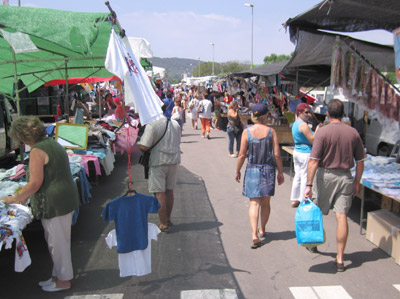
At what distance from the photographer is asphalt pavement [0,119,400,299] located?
3773mm

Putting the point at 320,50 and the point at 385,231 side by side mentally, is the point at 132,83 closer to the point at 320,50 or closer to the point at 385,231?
the point at 385,231

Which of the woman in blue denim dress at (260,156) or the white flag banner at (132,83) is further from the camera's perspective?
the woman in blue denim dress at (260,156)

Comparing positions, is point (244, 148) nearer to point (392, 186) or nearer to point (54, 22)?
point (392, 186)

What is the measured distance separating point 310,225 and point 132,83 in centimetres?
247

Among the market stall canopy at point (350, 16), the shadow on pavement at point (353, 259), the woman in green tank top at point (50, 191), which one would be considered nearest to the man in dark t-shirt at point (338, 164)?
the shadow on pavement at point (353, 259)

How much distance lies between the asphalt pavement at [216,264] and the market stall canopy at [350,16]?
3.24 m

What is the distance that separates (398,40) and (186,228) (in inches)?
147

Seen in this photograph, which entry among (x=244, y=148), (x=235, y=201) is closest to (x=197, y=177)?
(x=235, y=201)

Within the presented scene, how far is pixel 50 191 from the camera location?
11.7ft

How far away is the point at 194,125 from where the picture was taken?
61.6ft

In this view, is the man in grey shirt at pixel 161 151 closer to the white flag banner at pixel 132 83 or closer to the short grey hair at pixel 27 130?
the white flag banner at pixel 132 83

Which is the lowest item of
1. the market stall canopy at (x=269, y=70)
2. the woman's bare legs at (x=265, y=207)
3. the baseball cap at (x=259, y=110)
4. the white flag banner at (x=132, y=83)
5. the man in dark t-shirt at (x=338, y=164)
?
the woman's bare legs at (x=265, y=207)

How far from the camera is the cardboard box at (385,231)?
14.7 ft

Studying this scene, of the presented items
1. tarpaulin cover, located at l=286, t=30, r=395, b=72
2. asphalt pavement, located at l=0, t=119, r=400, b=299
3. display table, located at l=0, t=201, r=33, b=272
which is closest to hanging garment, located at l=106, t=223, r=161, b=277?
asphalt pavement, located at l=0, t=119, r=400, b=299
